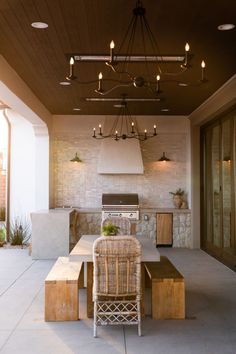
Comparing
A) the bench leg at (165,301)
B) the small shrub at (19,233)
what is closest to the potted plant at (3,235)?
the small shrub at (19,233)

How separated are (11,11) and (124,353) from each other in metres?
3.25

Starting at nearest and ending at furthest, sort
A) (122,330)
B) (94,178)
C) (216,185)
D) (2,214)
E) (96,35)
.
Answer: (122,330) → (96,35) → (216,185) → (94,178) → (2,214)

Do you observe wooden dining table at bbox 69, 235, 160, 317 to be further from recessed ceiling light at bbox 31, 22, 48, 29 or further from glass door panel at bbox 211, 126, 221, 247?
glass door panel at bbox 211, 126, 221, 247

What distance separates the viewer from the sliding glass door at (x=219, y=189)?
685 centimetres

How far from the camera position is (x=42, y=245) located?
7680 mm

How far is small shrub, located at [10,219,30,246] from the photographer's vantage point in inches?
351

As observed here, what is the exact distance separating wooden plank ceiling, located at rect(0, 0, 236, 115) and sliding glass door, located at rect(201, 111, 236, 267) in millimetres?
1082

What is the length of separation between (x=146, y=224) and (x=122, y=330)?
16.4 ft

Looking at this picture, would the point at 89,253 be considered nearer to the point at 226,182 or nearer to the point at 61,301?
the point at 61,301

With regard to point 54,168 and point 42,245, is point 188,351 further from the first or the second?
point 54,168

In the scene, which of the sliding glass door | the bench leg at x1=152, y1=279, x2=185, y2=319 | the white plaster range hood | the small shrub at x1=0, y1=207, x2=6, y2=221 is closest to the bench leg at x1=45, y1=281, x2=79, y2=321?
the bench leg at x1=152, y1=279, x2=185, y2=319

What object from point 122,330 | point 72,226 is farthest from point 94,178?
point 122,330

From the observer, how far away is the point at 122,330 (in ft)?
12.8

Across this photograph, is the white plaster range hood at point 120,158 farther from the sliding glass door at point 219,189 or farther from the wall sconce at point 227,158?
the wall sconce at point 227,158
